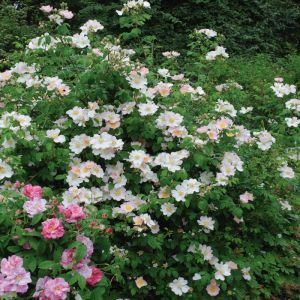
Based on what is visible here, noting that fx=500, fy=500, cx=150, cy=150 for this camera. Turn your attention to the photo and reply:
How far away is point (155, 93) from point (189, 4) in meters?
5.42

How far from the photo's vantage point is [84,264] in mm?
1941

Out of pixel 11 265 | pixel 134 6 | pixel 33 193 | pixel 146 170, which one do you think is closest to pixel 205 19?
pixel 134 6

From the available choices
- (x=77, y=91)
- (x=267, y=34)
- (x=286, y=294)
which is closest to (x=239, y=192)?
(x=286, y=294)

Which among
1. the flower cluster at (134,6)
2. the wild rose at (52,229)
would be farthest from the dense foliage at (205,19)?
the wild rose at (52,229)

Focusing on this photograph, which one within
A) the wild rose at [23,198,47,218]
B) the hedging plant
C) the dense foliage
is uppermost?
the wild rose at [23,198,47,218]

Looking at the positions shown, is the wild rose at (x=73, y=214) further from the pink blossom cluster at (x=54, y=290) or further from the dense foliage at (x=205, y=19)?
the dense foliage at (x=205, y=19)

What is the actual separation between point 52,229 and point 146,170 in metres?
0.89

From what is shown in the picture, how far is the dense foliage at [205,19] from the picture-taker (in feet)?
24.0

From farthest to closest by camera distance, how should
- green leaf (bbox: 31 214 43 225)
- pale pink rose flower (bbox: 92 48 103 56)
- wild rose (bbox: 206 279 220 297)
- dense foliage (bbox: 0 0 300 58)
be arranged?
dense foliage (bbox: 0 0 300 58)
pale pink rose flower (bbox: 92 48 103 56)
wild rose (bbox: 206 279 220 297)
green leaf (bbox: 31 214 43 225)

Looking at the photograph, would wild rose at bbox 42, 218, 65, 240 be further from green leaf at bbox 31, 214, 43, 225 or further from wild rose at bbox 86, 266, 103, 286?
wild rose at bbox 86, 266, 103, 286

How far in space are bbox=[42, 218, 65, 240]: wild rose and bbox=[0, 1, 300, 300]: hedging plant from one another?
0.23 meters

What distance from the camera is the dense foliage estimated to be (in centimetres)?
733

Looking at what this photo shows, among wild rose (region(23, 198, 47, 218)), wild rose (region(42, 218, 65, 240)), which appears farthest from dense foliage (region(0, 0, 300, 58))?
wild rose (region(42, 218, 65, 240))

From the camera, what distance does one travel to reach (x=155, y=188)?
2779 mm
